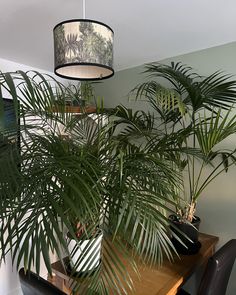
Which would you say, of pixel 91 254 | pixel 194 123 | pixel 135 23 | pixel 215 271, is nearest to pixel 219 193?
pixel 194 123

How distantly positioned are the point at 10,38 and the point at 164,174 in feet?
5.54

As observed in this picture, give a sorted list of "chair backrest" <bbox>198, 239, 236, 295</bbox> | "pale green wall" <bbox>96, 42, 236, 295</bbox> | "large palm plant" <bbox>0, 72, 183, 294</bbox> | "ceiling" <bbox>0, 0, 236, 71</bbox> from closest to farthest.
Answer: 1. "large palm plant" <bbox>0, 72, 183, 294</bbox>
2. "chair backrest" <bbox>198, 239, 236, 295</bbox>
3. "ceiling" <bbox>0, 0, 236, 71</bbox>
4. "pale green wall" <bbox>96, 42, 236, 295</bbox>

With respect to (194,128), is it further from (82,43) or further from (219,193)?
(82,43)

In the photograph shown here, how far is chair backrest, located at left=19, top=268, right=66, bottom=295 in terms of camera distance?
36.1 inches

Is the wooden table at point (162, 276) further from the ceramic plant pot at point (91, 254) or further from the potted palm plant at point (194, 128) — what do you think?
the ceramic plant pot at point (91, 254)

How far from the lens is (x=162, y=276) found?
1.32 metres

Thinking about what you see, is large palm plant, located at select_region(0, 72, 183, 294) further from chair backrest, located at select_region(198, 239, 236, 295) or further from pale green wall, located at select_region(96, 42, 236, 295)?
pale green wall, located at select_region(96, 42, 236, 295)

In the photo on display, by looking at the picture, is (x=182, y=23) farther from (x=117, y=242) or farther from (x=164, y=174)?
(x=117, y=242)

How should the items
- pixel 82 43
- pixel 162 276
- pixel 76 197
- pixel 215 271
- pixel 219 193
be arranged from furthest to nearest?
pixel 219 193, pixel 162 276, pixel 215 271, pixel 82 43, pixel 76 197

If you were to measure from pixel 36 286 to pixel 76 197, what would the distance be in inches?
17.1

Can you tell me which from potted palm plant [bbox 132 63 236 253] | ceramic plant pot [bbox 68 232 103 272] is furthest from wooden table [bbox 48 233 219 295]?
ceramic plant pot [bbox 68 232 103 272]

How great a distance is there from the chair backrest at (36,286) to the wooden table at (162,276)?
298mm

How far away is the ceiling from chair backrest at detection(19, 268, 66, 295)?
1512 millimetres

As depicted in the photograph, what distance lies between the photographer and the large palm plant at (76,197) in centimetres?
75
